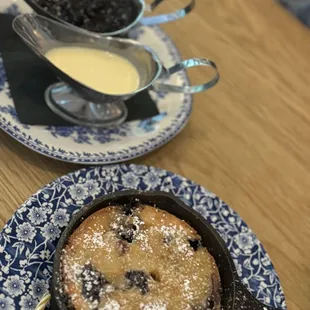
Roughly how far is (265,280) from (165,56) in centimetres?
63

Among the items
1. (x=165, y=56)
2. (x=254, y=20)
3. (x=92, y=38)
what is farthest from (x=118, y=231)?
(x=254, y=20)

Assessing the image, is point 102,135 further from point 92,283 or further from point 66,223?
point 92,283

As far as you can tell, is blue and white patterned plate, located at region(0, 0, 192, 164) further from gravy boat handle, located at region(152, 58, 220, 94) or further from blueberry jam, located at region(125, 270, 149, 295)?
blueberry jam, located at region(125, 270, 149, 295)

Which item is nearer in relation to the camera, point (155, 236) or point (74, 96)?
point (155, 236)

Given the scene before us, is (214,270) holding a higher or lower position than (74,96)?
higher

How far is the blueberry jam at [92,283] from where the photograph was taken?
2.49 ft

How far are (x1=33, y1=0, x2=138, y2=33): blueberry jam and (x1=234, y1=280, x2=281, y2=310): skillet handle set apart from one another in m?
0.70

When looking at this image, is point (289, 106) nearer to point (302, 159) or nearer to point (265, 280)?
point (302, 159)

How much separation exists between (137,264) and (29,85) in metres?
0.51

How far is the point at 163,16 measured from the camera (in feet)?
4.31

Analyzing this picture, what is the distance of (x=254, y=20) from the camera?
156 cm

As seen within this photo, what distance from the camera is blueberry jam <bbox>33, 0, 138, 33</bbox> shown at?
1.24 metres

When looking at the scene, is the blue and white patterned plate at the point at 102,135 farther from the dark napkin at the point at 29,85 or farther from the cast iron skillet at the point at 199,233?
the cast iron skillet at the point at 199,233

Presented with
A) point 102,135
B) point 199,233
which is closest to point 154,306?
point 199,233
